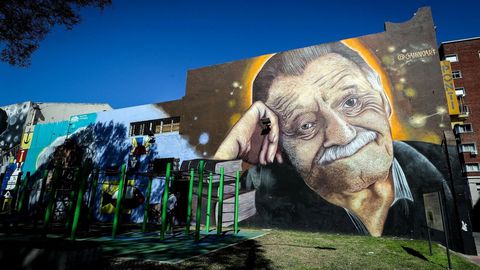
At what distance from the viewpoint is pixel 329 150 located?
1427 cm

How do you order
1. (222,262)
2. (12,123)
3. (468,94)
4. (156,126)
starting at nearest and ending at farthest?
1. (222,262)
2. (156,126)
3. (12,123)
4. (468,94)

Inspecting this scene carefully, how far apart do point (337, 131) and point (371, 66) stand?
143 inches

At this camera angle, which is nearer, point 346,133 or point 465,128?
point 346,133

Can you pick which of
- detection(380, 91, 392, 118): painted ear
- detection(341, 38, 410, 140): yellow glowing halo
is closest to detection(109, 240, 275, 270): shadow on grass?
detection(341, 38, 410, 140): yellow glowing halo

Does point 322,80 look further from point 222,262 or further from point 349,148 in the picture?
point 222,262

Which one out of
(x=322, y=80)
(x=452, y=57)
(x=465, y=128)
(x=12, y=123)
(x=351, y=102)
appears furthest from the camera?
(x=452, y=57)

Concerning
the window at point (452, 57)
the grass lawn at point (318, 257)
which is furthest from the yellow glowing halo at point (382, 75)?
the window at point (452, 57)

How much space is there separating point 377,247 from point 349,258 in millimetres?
2767

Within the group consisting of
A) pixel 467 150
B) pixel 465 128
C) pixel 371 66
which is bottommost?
pixel 467 150

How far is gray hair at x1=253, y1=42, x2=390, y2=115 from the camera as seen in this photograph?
14.4 m

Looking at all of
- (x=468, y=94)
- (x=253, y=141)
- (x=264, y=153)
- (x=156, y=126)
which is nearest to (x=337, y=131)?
(x=264, y=153)

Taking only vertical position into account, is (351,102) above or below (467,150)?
below
